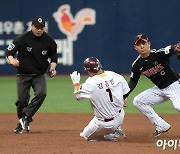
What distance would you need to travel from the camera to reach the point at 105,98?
883 cm

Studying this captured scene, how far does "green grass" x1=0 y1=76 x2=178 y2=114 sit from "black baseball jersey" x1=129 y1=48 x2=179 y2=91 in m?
3.35

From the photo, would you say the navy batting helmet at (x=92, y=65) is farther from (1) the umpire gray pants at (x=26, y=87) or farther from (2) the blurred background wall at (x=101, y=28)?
(2) the blurred background wall at (x=101, y=28)

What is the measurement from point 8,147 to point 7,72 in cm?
1232

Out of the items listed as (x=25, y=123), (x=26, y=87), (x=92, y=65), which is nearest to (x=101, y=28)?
(x=26, y=87)

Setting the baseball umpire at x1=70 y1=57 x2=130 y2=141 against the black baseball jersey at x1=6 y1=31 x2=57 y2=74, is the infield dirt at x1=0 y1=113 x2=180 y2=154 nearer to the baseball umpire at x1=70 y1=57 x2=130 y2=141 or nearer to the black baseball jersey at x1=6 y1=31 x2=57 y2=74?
the baseball umpire at x1=70 y1=57 x2=130 y2=141

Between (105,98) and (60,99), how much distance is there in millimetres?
6324

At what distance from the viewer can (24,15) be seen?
2050cm

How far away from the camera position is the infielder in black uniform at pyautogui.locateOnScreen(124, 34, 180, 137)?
940cm

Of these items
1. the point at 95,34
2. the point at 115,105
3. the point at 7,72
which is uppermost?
the point at 115,105

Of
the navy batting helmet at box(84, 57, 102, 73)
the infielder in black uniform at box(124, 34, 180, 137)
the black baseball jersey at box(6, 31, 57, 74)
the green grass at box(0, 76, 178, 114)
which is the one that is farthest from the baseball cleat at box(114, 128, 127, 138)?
the green grass at box(0, 76, 178, 114)

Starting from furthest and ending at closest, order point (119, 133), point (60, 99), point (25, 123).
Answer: point (60, 99)
point (25, 123)
point (119, 133)

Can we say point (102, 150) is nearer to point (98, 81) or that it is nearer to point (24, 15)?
point (98, 81)

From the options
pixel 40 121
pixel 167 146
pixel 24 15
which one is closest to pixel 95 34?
pixel 24 15

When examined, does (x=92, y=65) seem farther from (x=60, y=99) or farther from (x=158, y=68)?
(x=60, y=99)
